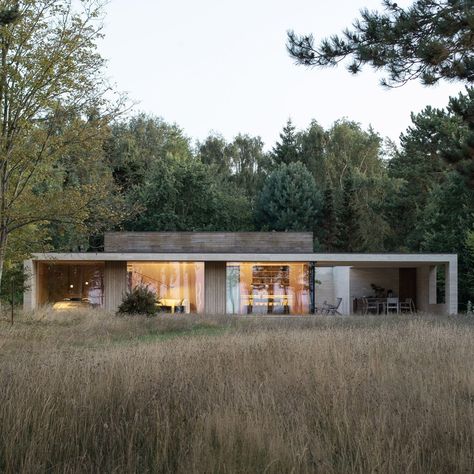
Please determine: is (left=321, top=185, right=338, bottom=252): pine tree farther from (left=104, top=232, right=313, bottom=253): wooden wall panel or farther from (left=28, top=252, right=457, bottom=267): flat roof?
(left=28, top=252, right=457, bottom=267): flat roof

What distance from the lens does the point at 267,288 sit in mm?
26797

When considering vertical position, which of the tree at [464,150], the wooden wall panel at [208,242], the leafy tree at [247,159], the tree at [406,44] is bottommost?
the wooden wall panel at [208,242]

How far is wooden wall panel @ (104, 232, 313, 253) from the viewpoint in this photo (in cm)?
2705

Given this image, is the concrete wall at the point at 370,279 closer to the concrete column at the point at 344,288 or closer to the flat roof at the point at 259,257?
the concrete column at the point at 344,288

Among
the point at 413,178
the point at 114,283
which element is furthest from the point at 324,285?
the point at 114,283

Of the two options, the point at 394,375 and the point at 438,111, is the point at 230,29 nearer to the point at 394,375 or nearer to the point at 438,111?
the point at 394,375

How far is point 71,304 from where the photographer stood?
90.1 feet

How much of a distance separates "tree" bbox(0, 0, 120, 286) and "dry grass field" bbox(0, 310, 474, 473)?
25.1 feet

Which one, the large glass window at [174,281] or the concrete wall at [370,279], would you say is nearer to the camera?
the large glass window at [174,281]

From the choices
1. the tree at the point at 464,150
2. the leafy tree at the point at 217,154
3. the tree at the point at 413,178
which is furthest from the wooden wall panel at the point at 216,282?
the leafy tree at the point at 217,154

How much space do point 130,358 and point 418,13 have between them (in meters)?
5.44

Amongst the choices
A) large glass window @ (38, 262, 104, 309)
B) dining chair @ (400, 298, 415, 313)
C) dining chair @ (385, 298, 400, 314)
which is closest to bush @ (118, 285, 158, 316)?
large glass window @ (38, 262, 104, 309)

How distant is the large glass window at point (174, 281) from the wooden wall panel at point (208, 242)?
645mm

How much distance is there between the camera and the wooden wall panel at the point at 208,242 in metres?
27.0
